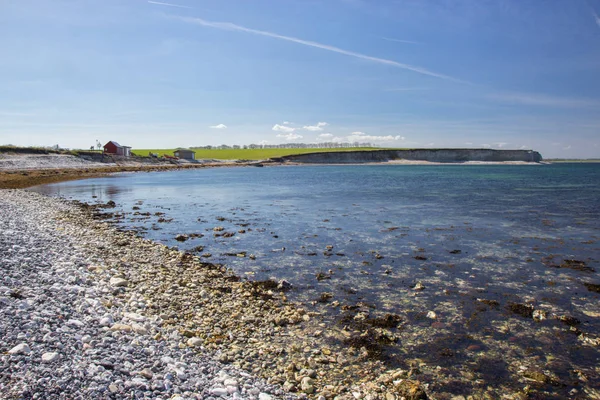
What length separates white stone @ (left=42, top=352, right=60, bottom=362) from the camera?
6595 millimetres

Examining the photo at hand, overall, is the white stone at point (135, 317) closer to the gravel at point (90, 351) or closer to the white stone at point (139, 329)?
the gravel at point (90, 351)

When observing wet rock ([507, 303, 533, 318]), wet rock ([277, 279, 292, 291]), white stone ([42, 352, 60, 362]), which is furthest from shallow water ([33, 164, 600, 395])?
white stone ([42, 352, 60, 362])

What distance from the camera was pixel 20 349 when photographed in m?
6.73

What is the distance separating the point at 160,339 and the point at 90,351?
158 cm

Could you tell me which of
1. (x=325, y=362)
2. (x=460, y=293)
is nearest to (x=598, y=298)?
(x=460, y=293)

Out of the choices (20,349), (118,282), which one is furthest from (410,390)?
(118,282)

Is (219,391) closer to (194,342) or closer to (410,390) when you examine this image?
(194,342)

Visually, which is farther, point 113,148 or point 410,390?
point 113,148

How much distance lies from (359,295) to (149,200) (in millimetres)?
34089

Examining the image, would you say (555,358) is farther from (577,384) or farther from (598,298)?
(598,298)

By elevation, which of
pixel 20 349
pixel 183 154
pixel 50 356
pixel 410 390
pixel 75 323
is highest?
pixel 183 154

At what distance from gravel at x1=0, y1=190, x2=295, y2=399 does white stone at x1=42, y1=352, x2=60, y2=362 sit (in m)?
0.02

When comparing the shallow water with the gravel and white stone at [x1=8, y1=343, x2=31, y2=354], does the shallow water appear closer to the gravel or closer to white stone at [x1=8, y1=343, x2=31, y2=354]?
the gravel

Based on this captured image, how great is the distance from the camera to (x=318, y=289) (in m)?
12.8
